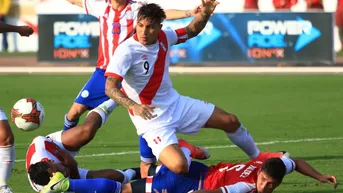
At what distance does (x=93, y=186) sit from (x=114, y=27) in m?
3.22

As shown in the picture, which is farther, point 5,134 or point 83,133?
point 83,133

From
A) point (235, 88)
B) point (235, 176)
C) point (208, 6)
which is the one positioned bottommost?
point (235, 88)

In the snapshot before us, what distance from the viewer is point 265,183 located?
927cm

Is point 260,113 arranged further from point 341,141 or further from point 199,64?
point 199,64

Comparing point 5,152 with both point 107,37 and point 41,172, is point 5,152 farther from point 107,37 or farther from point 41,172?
point 107,37

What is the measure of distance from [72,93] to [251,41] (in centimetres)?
624

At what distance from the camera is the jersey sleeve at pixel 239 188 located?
9297mm

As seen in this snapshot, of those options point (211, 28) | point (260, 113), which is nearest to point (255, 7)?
point (211, 28)

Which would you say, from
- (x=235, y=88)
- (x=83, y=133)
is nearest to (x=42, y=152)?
(x=83, y=133)

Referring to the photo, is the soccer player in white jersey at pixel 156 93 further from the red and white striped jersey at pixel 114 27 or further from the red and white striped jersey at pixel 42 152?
the red and white striped jersey at pixel 114 27

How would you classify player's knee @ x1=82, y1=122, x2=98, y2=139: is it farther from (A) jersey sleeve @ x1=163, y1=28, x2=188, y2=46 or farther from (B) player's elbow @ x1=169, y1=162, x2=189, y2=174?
(B) player's elbow @ x1=169, y1=162, x2=189, y2=174

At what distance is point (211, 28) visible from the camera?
2544cm

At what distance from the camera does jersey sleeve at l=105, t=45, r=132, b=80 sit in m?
10.0

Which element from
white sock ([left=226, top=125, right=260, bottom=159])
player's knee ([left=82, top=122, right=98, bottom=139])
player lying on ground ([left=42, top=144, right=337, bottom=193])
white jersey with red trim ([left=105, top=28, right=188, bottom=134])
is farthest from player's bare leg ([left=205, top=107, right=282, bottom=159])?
player's knee ([left=82, top=122, right=98, bottom=139])
